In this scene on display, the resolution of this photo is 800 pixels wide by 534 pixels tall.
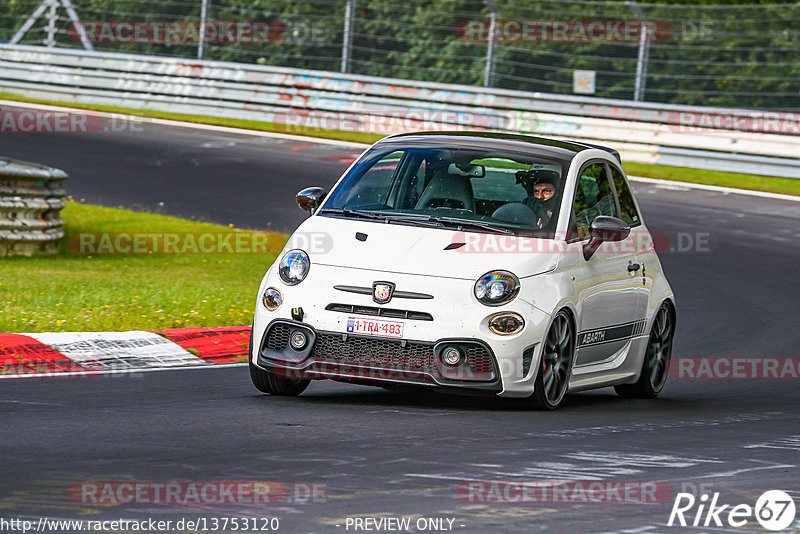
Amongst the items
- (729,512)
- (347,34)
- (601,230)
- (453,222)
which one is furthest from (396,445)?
(347,34)

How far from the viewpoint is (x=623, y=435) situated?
26.9 ft

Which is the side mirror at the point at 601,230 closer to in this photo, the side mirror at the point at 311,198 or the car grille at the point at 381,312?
the car grille at the point at 381,312

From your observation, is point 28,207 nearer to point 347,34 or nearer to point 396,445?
point 396,445

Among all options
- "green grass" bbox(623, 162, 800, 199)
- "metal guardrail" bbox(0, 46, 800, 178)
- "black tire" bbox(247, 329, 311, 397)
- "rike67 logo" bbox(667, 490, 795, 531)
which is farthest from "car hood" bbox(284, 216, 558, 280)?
"metal guardrail" bbox(0, 46, 800, 178)

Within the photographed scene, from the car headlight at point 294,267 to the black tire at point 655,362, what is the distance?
2.81 m

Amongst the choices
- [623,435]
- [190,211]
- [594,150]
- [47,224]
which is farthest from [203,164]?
[623,435]

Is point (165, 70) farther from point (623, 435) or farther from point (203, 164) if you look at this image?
point (623, 435)

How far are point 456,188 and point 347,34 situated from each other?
17.7m

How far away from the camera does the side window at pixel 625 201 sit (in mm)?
10342

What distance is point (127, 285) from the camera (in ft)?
45.1

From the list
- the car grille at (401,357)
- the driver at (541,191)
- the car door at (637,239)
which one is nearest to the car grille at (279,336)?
the car grille at (401,357)

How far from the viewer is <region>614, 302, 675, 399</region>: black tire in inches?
411

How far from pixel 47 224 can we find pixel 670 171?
11.6 m

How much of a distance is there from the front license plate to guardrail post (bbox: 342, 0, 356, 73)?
18775 mm
